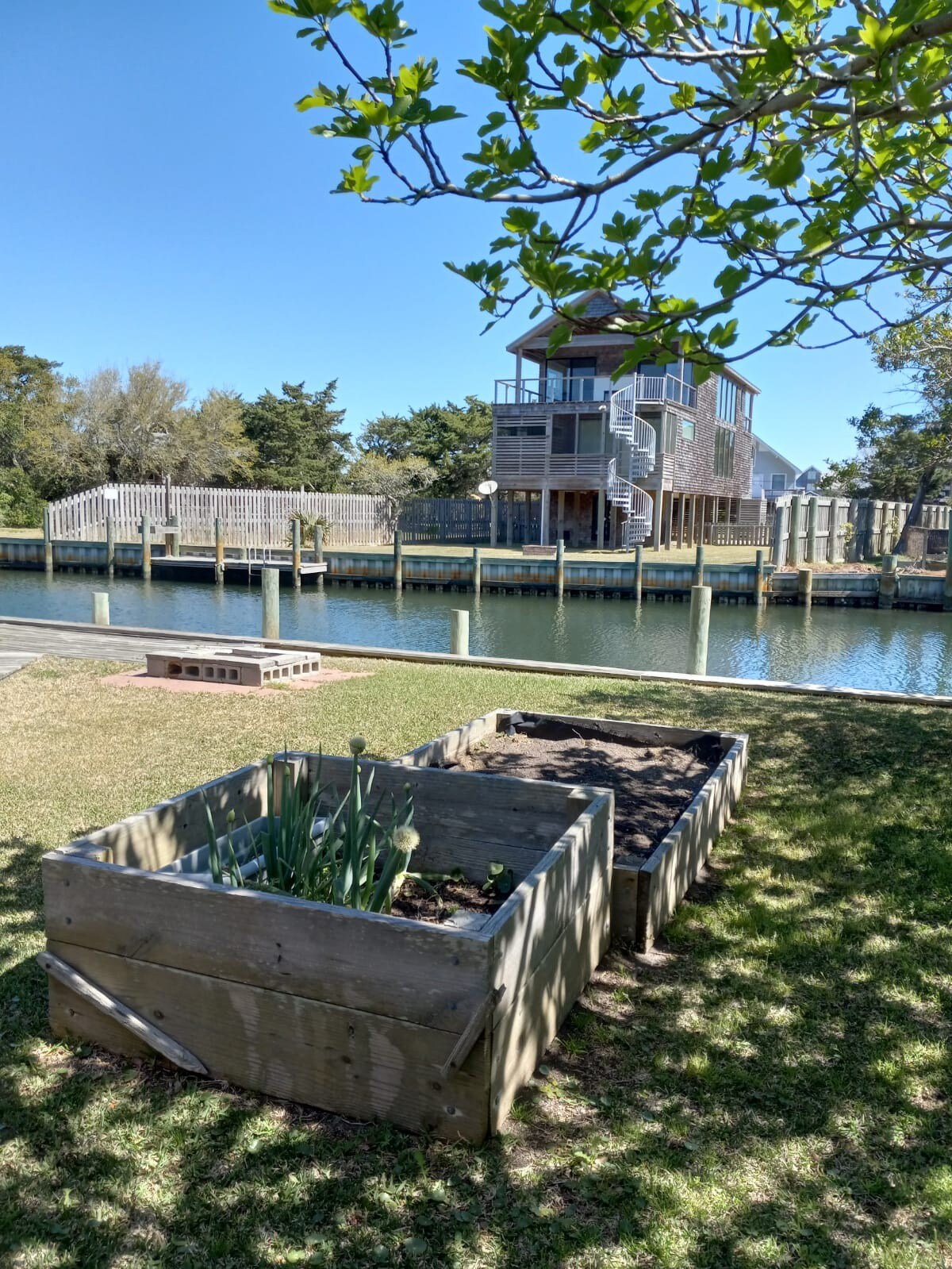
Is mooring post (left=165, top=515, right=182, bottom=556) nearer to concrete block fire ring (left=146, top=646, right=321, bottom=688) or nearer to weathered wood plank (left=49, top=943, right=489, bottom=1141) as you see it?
concrete block fire ring (left=146, top=646, right=321, bottom=688)

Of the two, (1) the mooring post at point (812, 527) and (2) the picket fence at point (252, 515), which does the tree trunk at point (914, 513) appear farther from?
(2) the picket fence at point (252, 515)

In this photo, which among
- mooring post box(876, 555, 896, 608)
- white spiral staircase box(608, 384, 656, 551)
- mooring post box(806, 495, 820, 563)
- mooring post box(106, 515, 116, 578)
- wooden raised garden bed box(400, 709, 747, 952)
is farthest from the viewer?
mooring post box(106, 515, 116, 578)

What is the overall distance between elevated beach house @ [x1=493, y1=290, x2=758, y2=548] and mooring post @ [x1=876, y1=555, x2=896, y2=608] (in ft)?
33.1

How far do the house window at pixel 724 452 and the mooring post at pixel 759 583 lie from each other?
16654 millimetres

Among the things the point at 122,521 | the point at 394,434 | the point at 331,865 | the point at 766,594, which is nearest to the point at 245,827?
the point at 331,865

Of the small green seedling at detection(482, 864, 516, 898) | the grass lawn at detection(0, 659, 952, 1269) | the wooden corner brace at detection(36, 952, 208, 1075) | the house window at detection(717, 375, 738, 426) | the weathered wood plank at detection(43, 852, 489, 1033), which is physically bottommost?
the grass lawn at detection(0, 659, 952, 1269)

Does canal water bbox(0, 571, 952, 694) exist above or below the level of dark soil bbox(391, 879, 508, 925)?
below

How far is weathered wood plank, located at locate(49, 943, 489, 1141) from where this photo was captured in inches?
108

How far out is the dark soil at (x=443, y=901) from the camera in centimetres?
376

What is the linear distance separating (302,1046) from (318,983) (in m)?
0.22

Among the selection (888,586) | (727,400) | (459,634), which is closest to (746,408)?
(727,400)

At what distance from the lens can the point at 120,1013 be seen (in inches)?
121

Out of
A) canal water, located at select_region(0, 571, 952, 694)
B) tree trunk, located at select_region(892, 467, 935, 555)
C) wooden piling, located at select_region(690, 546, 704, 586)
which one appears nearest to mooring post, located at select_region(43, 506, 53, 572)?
canal water, located at select_region(0, 571, 952, 694)

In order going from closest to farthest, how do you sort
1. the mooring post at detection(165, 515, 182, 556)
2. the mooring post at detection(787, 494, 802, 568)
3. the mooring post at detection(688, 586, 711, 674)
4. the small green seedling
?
the small green seedling
the mooring post at detection(688, 586, 711, 674)
the mooring post at detection(787, 494, 802, 568)
the mooring post at detection(165, 515, 182, 556)
